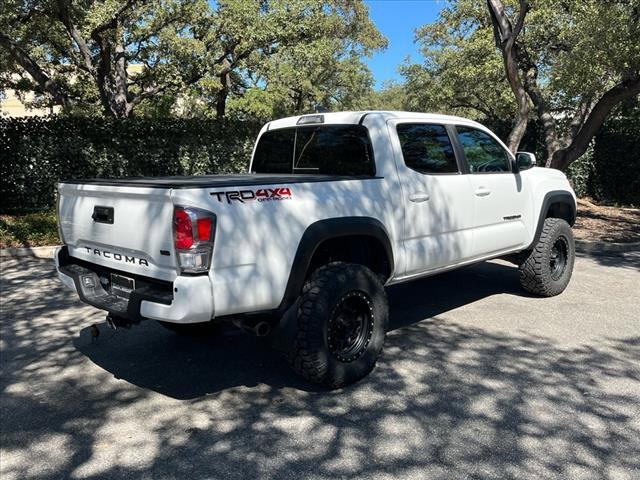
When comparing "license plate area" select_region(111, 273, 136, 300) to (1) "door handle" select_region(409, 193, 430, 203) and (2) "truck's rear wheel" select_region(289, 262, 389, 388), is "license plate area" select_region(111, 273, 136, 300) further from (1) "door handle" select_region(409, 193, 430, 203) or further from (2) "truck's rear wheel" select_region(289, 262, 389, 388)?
(1) "door handle" select_region(409, 193, 430, 203)

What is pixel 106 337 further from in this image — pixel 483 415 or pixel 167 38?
pixel 167 38

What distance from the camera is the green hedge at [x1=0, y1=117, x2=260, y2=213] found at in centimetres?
1221

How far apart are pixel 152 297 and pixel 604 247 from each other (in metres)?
7.98

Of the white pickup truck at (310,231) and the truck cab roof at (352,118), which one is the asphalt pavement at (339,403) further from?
the truck cab roof at (352,118)

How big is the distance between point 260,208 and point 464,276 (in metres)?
4.50

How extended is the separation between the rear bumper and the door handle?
1.87 m

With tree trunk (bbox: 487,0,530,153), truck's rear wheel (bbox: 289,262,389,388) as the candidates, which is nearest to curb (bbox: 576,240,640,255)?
tree trunk (bbox: 487,0,530,153)

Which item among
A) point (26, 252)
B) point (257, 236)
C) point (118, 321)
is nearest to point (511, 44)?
point (257, 236)

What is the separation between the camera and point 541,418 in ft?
10.9

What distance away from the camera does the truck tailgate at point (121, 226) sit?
10.4 feet

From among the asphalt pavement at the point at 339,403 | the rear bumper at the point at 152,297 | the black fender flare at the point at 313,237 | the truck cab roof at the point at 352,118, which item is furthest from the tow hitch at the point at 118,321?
the truck cab roof at the point at 352,118

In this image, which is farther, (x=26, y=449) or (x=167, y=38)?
(x=167, y=38)

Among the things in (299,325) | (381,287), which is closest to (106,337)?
(299,325)

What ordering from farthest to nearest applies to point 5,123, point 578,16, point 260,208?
1. point 5,123
2. point 578,16
3. point 260,208
